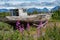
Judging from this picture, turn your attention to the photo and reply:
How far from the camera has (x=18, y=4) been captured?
32.9 ft

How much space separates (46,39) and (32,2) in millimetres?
6949

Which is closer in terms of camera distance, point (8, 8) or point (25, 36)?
point (25, 36)

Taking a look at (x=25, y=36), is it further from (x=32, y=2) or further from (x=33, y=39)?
(x=32, y=2)

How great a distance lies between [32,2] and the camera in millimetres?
10039

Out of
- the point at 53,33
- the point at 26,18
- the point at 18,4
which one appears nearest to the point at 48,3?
the point at 18,4

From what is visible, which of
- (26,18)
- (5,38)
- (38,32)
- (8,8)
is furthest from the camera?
(8,8)

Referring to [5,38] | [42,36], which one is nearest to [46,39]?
[42,36]

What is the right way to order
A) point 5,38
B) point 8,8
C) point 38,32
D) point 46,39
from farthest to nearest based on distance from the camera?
point 8,8 → point 5,38 → point 46,39 → point 38,32

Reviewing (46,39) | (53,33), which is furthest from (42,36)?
(53,33)

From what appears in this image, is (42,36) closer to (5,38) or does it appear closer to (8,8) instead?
(5,38)

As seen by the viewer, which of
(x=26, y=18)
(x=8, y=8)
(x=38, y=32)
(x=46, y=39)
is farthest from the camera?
(x=8, y=8)

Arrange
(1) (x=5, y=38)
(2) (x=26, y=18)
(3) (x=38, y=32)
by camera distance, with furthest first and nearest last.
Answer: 1. (2) (x=26, y=18)
2. (1) (x=5, y=38)
3. (3) (x=38, y=32)

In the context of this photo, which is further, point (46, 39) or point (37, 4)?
point (37, 4)

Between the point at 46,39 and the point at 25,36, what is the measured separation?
246 mm
